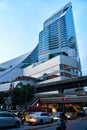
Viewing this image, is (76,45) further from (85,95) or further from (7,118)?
(7,118)

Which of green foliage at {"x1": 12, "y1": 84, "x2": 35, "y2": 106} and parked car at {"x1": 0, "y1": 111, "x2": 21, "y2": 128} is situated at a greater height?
green foliage at {"x1": 12, "y1": 84, "x2": 35, "y2": 106}

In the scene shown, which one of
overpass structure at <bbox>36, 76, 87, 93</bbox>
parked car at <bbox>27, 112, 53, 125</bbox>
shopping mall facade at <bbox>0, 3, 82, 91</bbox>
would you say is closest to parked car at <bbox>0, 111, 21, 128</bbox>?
parked car at <bbox>27, 112, 53, 125</bbox>

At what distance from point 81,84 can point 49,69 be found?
211ft

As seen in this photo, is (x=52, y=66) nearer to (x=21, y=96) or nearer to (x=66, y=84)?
(x=66, y=84)

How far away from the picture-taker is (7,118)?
25.4 meters

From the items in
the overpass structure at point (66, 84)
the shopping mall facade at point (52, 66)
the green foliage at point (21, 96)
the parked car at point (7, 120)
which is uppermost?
the shopping mall facade at point (52, 66)

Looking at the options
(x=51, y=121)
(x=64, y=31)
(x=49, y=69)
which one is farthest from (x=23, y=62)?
(x=51, y=121)

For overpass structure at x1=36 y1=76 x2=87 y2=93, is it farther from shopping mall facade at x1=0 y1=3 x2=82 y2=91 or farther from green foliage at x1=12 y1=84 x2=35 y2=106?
shopping mall facade at x1=0 y1=3 x2=82 y2=91

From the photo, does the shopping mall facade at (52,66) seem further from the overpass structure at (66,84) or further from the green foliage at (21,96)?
the green foliage at (21,96)

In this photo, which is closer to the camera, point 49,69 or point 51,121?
point 51,121

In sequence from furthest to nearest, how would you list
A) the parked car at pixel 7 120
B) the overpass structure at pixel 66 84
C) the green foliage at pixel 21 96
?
the overpass structure at pixel 66 84 → the green foliage at pixel 21 96 → the parked car at pixel 7 120

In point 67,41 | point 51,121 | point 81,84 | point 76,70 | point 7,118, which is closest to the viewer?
point 7,118

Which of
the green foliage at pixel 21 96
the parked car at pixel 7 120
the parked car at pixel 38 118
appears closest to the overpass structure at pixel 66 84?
the green foliage at pixel 21 96

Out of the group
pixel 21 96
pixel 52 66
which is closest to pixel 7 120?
pixel 21 96
